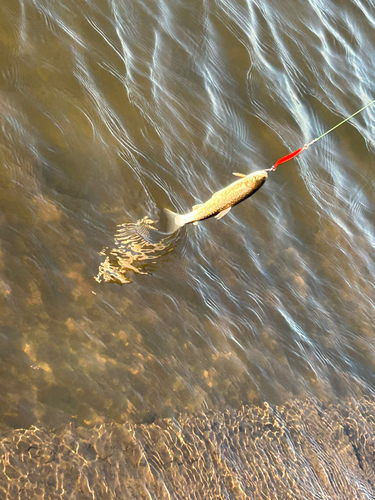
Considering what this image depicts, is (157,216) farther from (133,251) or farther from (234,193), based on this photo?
(234,193)

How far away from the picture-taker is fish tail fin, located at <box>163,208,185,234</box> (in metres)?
4.48

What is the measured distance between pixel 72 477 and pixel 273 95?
230 inches

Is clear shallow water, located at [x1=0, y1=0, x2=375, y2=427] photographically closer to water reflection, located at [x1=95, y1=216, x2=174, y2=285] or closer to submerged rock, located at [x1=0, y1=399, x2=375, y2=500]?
water reflection, located at [x1=95, y1=216, x2=174, y2=285]

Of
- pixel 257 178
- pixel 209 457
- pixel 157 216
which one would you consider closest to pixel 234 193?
pixel 257 178

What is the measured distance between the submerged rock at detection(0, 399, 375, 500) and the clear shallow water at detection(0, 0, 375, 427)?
0.17m

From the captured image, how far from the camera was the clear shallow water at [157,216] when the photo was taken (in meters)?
4.00

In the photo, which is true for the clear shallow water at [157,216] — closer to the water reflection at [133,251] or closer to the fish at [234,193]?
the water reflection at [133,251]

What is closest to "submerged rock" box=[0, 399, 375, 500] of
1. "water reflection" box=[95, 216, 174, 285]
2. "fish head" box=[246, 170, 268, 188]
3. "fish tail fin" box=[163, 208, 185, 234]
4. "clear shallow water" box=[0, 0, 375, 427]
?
"clear shallow water" box=[0, 0, 375, 427]

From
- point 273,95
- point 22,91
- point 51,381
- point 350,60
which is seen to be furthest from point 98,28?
point 350,60

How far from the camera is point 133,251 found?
185 inches

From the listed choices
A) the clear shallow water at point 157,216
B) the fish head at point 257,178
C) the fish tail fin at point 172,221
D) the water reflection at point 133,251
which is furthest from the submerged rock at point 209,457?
the fish head at point 257,178

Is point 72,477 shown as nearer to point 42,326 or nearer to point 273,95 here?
point 42,326

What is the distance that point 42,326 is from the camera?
3.87 meters

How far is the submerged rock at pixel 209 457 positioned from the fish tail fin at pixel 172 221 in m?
1.74
